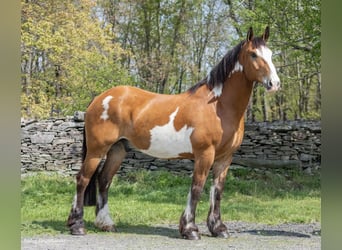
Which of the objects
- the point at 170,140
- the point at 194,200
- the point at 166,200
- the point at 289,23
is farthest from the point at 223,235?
the point at 289,23

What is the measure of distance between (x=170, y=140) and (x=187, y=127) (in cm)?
18

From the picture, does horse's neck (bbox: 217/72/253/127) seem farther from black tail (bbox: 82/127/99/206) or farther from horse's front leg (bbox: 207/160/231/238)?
black tail (bbox: 82/127/99/206)

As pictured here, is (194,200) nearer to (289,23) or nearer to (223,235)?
(223,235)

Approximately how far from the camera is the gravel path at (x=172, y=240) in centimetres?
309

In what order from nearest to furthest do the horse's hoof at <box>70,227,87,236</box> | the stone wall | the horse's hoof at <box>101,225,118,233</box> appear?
1. the horse's hoof at <box>70,227,87,236</box>
2. the horse's hoof at <box>101,225,118,233</box>
3. the stone wall

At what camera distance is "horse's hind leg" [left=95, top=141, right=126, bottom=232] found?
3525 mm

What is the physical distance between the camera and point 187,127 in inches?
129

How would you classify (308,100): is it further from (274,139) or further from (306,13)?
(306,13)

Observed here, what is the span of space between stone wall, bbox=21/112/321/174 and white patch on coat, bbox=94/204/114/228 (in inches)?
105

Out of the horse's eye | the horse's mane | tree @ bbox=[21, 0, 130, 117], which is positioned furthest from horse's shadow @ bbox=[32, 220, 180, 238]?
tree @ bbox=[21, 0, 130, 117]

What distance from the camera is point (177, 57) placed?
7555 mm

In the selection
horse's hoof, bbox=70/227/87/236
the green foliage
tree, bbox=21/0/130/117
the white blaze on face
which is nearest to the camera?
the white blaze on face

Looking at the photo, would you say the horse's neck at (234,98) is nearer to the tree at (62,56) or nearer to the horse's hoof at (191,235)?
the horse's hoof at (191,235)
